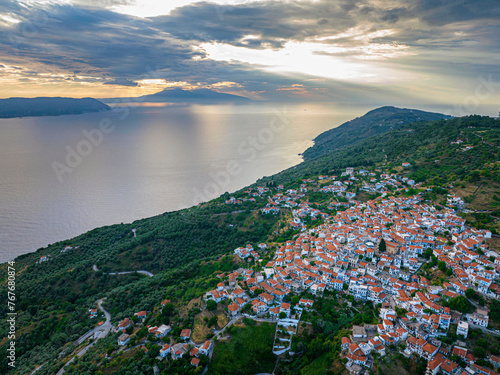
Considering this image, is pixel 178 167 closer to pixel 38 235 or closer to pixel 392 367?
pixel 38 235

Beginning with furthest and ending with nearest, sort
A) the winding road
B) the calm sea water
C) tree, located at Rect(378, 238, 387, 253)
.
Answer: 1. the calm sea water
2. tree, located at Rect(378, 238, 387, 253)
3. the winding road

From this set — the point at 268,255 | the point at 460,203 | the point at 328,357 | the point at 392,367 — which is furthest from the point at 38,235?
the point at 460,203

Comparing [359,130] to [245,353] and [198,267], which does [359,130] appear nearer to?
[198,267]

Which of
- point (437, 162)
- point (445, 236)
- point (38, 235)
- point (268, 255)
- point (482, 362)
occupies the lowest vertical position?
point (38, 235)

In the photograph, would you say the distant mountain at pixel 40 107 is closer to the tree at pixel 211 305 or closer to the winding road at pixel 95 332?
the winding road at pixel 95 332

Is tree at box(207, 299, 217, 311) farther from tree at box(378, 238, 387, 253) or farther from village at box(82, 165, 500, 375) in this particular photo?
tree at box(378, 238, 387, 253)

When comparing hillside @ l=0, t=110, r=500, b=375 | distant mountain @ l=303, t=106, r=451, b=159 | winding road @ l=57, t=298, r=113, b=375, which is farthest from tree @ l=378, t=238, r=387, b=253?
distant mountain @ l=303, t=106, r=451, b=159
